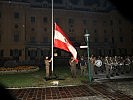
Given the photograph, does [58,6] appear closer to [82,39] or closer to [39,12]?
[39,12]

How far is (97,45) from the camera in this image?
50.7 meters

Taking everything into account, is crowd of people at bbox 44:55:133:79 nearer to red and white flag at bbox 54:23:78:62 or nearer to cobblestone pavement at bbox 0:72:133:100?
red and white flag at bbox 54:23:78:62

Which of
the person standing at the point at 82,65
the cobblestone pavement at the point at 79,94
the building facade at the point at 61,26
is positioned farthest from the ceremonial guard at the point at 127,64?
the building facade at the point at 61,26

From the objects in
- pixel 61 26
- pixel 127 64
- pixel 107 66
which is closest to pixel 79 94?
pixel 107 66

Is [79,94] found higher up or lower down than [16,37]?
lower down

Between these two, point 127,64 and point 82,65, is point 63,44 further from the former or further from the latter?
point 127,64

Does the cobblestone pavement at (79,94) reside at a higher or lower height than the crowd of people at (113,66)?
lower

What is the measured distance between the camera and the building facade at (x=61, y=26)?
42.9 m

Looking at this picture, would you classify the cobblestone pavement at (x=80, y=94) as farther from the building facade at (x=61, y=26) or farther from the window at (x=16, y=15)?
the window at (x=16, y=15)

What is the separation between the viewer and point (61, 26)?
160ft

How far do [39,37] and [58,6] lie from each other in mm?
10344

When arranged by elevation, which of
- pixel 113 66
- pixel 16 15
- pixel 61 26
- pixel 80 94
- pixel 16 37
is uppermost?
pixel 16 15

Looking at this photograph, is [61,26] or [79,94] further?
[61,26]

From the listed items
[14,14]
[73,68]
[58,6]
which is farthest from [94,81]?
[58,6]
